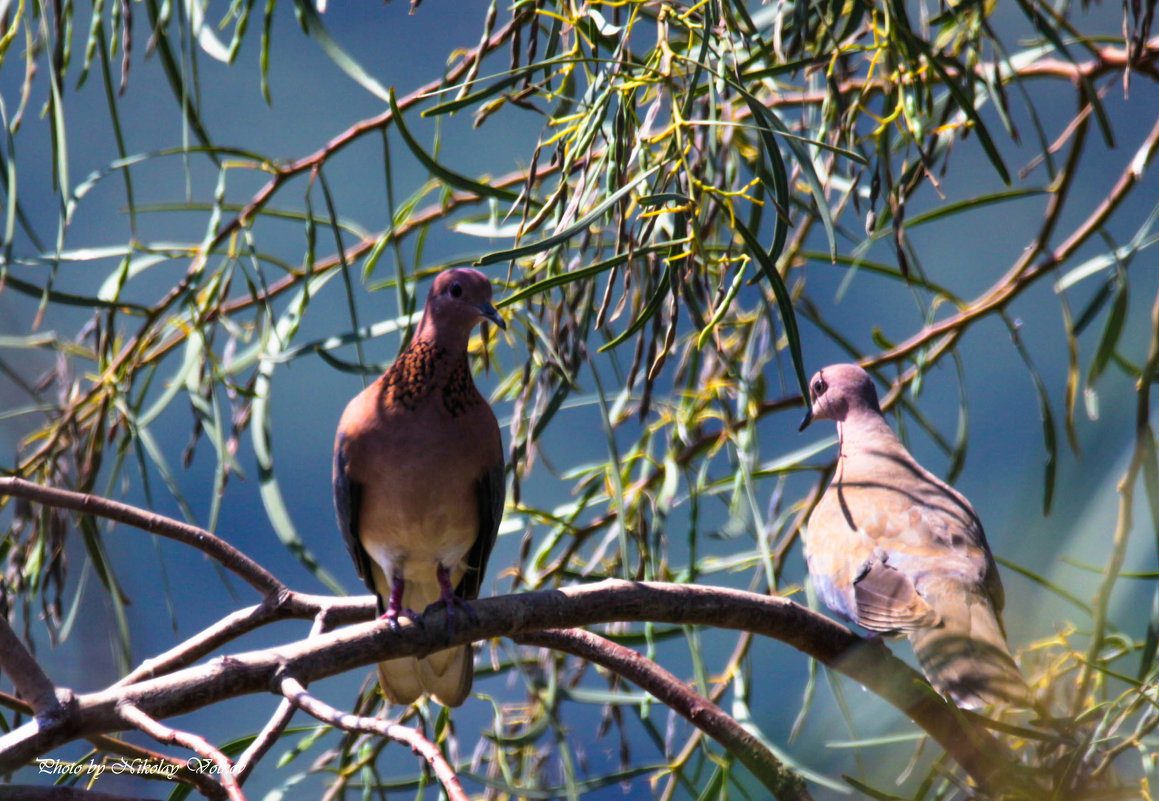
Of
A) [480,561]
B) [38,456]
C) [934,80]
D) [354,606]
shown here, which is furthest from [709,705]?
[38,456]

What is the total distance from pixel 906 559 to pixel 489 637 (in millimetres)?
852

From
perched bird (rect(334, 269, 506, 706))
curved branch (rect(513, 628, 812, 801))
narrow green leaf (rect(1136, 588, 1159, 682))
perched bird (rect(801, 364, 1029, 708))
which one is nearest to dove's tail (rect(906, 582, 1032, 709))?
perched bird (rect(801, 364, 1029, 708))

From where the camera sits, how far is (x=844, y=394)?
246 cm

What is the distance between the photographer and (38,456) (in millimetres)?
1867

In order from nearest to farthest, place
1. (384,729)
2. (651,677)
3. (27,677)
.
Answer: (384,729) → (27,677) → (651,677)

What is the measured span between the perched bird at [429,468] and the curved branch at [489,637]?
39cm

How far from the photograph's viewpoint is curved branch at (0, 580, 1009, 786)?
94cm

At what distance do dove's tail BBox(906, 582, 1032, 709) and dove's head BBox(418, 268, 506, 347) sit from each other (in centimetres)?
83

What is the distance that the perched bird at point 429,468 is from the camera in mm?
1744

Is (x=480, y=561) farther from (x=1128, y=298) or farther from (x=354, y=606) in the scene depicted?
(x=1128, y=298)

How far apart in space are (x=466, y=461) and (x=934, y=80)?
2.98ft

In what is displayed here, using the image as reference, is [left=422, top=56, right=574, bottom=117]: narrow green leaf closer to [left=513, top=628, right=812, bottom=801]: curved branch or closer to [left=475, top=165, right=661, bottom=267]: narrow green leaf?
[left=475, top=165, right=661, bottom=267]: narrow green leaf

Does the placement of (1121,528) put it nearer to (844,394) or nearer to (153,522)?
(153,522)

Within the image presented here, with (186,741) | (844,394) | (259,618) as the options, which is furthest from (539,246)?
(844,394)
